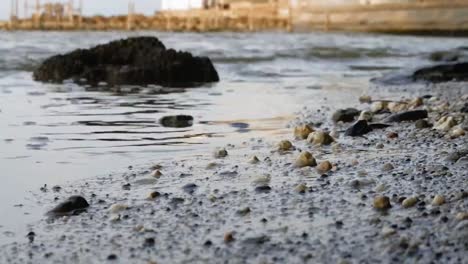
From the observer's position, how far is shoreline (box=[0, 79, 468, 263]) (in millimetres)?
2436

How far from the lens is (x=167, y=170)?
4.02 metres

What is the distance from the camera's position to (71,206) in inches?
120

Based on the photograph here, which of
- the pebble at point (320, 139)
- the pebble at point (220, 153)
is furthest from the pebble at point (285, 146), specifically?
the pebble at point (220, 153)

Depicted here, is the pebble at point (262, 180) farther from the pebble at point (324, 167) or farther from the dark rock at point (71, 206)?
the dark rock at point (71, 206)

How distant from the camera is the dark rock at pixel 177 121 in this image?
591cm

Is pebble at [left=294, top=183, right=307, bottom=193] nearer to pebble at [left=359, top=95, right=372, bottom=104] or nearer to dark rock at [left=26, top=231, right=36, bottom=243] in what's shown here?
dark rock at [left=26, top=231, right=36, bottom=243]

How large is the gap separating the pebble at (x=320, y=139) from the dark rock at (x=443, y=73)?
6152 millimetres

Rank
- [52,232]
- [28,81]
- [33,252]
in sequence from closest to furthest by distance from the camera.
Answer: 1. [33,252]
2. [52,232]
3. [28,81]

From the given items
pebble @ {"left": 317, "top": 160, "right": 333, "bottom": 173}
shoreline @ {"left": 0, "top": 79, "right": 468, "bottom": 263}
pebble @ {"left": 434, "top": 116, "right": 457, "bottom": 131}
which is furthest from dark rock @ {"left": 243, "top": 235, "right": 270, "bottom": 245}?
pebble @ {"left": 434, "top": 116, "right": 457, "bottom": 131}

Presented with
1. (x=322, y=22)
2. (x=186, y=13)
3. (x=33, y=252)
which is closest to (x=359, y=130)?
(x=33, y=252)

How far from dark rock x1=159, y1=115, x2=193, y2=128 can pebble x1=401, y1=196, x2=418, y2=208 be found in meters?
3.06

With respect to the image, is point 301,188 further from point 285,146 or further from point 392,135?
point 392,135

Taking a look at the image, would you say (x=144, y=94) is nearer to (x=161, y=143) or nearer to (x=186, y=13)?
(x=161, y=143)

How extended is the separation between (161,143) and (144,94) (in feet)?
12.7
